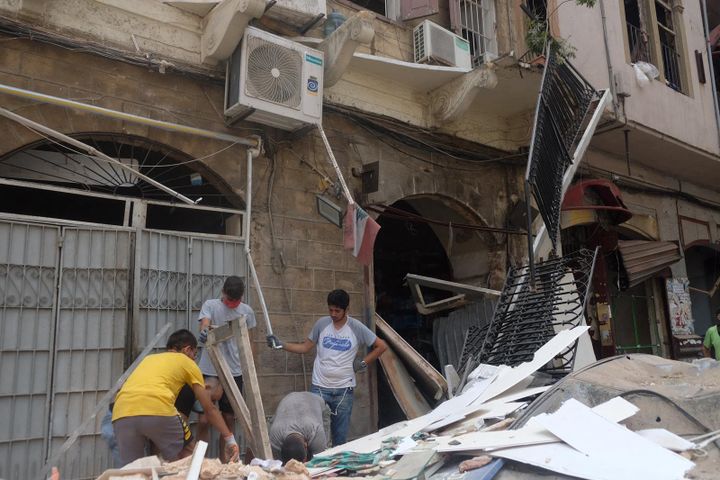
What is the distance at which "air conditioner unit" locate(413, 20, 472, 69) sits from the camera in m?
7.50

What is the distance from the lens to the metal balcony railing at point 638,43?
1080 centimetres

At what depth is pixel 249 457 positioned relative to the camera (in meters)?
5.30

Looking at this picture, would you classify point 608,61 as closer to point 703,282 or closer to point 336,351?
point 703,282

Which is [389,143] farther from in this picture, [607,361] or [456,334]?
[607,361]

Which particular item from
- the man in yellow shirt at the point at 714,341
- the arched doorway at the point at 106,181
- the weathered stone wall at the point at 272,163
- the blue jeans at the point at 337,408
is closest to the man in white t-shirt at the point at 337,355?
the blue jeans at the point at 337,408

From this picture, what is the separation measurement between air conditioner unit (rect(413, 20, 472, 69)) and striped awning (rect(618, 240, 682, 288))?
174 inches

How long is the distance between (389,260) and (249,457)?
4.73 m

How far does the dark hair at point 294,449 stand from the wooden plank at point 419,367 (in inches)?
94.4

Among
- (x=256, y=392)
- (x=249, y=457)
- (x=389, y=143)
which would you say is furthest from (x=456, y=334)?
(x=256, y=392)

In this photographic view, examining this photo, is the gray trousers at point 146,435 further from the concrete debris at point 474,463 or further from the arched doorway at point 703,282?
the arched doorway at point 703,282

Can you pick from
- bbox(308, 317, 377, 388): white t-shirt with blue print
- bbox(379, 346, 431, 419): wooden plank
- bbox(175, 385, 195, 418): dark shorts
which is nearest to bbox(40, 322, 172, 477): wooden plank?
bbox(175, 385, 195, 418): dark shorts

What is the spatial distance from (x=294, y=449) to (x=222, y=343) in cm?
148

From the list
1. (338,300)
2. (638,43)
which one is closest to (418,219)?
(338,300)

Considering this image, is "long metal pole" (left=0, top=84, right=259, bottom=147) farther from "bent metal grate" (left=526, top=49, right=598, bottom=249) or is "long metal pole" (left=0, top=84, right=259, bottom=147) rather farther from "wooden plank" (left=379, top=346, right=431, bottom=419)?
"bent metal grate" (left=526, top=49, right=598, bottom=249)
